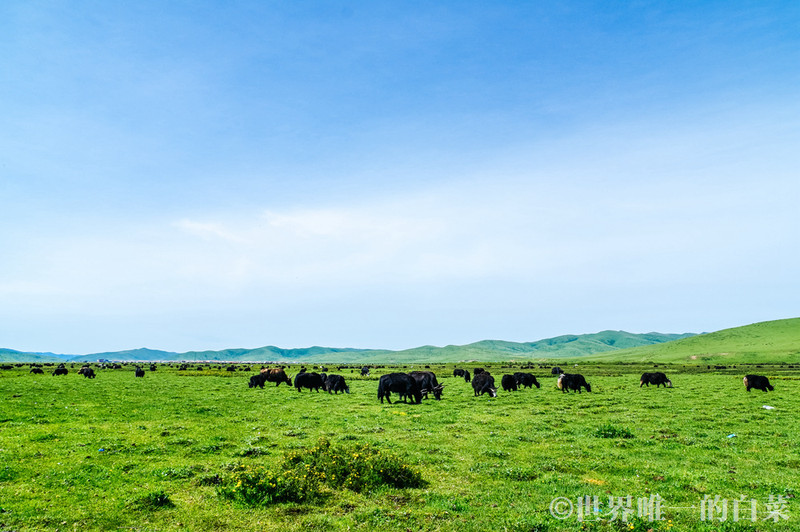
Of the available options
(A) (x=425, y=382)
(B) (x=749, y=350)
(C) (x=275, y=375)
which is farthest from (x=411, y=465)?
(B) (x=749, y=350)

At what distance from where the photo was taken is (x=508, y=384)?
40969mm

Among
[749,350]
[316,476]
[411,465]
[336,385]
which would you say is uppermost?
[316,476]

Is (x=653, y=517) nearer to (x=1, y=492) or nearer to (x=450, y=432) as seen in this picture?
(x=450, y=432)

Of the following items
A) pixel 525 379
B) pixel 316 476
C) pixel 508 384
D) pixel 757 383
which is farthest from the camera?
pixel 525 379

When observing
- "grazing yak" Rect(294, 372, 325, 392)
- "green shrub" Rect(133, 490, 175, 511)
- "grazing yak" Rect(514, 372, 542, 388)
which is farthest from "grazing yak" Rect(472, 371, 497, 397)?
"green shrub" Rect(133, 490, 175, 511)

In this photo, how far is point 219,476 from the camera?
40.3 feet

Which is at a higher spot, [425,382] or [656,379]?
[425,382]

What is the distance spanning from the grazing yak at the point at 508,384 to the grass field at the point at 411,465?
1443 centimetres

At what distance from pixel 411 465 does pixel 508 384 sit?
29857 mm

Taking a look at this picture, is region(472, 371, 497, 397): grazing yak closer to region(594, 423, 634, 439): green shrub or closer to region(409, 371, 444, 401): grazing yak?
region(409, 371, 444, 401): grazing yak

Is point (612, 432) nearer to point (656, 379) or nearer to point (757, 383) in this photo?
point (757, 383)

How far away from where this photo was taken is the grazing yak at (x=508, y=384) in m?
40.7

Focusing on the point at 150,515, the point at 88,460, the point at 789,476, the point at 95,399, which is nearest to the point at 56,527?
the point at 150,515

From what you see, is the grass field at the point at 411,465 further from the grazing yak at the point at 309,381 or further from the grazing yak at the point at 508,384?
the grazing yak at the point at 309,381
